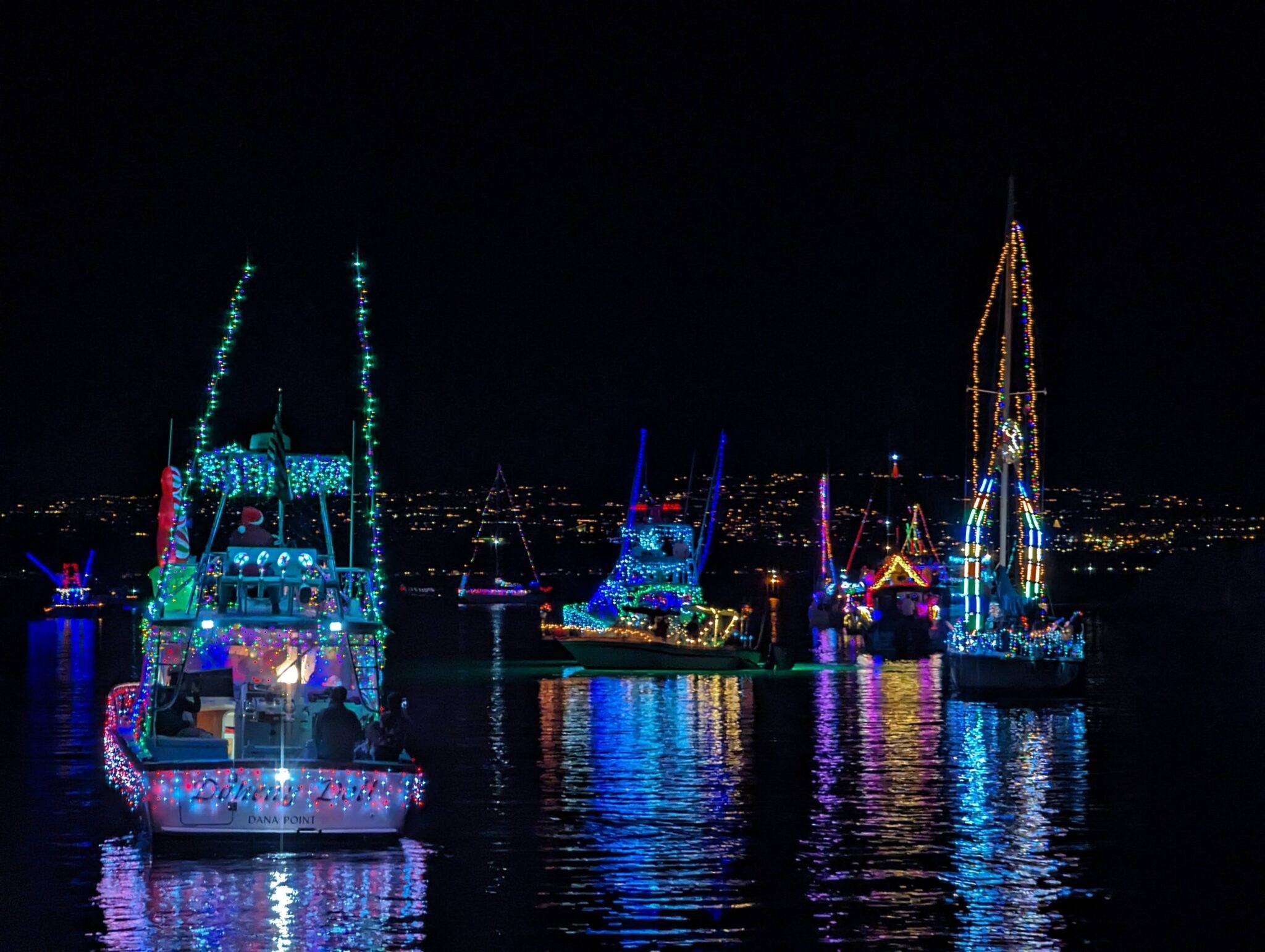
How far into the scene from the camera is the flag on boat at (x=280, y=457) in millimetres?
24062

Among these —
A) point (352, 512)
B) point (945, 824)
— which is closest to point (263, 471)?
point (352, 512)

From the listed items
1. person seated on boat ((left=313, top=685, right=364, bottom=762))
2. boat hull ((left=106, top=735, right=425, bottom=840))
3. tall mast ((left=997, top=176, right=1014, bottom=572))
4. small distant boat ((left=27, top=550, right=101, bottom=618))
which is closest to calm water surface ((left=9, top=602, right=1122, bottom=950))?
boat hull ((left=106, top=735, right=425, bottom=840))

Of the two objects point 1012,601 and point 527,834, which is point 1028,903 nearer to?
point 527,834

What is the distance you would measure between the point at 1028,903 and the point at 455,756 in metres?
16.4

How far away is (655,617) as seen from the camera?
6197cm

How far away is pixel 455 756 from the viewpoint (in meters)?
33.9

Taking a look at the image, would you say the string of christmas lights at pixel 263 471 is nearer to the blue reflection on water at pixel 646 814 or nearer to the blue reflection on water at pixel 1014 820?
the blue reflection on water at pixel 646 814

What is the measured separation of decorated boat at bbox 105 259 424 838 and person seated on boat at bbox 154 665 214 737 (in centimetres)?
2

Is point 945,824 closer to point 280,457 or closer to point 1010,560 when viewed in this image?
point 280,457

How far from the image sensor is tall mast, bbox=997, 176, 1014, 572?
169 ft

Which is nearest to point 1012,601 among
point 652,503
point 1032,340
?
point 1032,340

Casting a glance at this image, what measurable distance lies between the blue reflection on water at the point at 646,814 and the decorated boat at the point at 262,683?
2.80 m

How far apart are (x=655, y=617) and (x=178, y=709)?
39.0 m

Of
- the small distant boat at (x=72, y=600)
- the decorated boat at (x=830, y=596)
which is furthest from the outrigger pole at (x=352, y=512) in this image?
the small distant boat at (x=72, y=600)
